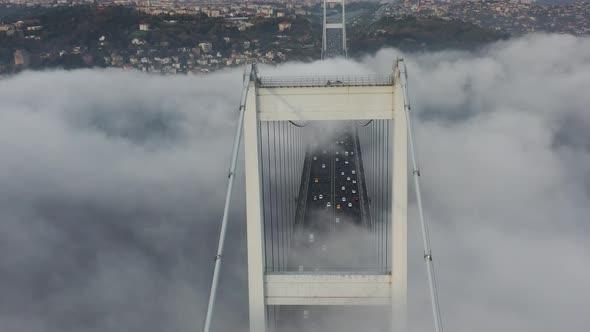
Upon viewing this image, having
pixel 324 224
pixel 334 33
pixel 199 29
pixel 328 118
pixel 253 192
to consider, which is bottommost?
pixel 324 224

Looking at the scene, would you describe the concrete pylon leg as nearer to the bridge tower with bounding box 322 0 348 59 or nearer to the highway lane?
the highway lane

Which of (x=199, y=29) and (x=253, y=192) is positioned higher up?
(x=253, y=192)

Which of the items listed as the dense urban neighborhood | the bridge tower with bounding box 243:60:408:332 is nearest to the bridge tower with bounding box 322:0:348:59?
the dense urban neighborhood

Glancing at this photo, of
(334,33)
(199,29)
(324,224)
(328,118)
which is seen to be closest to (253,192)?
(328,118)

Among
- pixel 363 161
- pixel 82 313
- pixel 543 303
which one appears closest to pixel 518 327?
pixel 543 303

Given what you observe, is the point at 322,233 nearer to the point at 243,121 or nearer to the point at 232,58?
the point at 243,121

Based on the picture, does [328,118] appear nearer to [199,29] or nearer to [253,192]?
[253,192]
